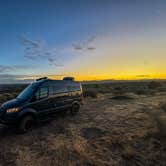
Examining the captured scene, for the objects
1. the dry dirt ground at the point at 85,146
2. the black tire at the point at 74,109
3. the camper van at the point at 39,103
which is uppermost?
the camper van at the point at 39,103

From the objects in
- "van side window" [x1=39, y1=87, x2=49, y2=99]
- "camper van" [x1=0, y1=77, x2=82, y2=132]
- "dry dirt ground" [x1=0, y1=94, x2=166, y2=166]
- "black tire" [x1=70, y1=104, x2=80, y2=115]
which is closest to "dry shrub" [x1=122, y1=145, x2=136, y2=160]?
"dry dirt ground" [x1=0, y1=94, x2=166, y2=166]

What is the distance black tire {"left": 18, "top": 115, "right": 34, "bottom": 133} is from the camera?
20.6 ft

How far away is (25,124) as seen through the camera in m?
6.46

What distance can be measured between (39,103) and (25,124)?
110 cm

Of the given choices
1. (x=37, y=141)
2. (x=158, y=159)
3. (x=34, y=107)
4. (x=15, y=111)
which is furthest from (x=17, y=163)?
(x=158, y=159)

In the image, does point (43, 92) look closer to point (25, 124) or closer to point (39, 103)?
point (39, 103)

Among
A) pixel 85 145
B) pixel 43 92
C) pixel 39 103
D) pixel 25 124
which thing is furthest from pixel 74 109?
pixel 85 145

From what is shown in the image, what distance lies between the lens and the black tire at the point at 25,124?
6.28 metres

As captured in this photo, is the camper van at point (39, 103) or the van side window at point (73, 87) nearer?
the camper van at point (39, 103)

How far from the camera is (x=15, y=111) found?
19.9ft

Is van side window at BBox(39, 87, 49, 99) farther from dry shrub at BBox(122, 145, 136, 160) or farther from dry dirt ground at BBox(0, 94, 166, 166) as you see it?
dry shrub at BBox(122, 145, 136, 160)

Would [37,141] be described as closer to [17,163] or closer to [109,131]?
[17,163]

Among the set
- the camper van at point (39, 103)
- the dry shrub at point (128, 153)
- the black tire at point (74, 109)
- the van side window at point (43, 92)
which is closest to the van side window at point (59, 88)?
the camper van at point (39, 103)

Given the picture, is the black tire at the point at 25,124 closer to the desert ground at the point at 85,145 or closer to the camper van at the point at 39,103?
the camper van at the point at 39,103
